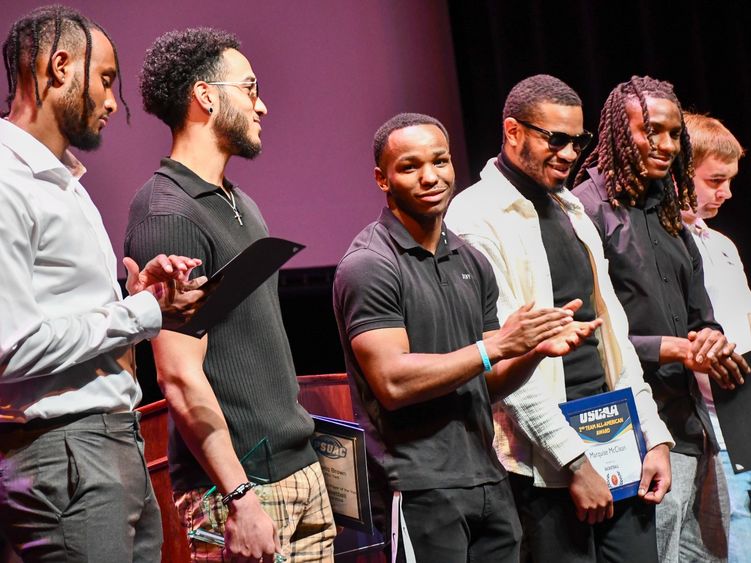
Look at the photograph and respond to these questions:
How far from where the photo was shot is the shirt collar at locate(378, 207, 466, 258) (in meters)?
2.37

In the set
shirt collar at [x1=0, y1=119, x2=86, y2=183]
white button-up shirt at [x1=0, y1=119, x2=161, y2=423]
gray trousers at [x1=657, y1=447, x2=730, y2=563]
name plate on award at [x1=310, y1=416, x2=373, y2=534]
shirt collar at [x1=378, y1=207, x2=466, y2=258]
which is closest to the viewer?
white button-up shirt at [x1=0, y1=119, x2=161, y2=423]

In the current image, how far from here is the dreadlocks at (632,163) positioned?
120 inches

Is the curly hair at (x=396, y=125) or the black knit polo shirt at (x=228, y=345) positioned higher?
the curly hair at (x=396, y=125)

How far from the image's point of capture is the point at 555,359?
8.44ft

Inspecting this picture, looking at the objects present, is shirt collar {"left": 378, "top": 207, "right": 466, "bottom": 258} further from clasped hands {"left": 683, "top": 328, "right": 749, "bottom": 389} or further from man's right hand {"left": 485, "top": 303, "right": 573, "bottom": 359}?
clasped hands {"left": 683, "top": 328, "right": 749, "bottom": 389}

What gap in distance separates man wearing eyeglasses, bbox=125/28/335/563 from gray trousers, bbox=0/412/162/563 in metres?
0.26

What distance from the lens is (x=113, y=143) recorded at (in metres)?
4.34

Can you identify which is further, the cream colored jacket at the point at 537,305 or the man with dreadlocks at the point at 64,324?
the cream colored jacket at the point at 537,305

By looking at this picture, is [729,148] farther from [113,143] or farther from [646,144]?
[113,143]

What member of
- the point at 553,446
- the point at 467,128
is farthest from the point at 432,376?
the point at 467,128

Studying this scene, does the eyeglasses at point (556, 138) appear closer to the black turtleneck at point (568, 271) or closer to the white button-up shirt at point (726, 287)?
the black turtleneck at point (568, 271)

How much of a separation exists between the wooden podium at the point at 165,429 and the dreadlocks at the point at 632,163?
40.8 inches

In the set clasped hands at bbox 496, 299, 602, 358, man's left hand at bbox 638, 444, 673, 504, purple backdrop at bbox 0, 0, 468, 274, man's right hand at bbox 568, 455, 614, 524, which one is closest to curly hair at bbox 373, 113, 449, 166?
clasped hands at bbox 496, 299, 602, 358

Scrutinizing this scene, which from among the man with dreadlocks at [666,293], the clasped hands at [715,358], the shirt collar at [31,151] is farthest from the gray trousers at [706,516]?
the shirt collar at [31,151]
